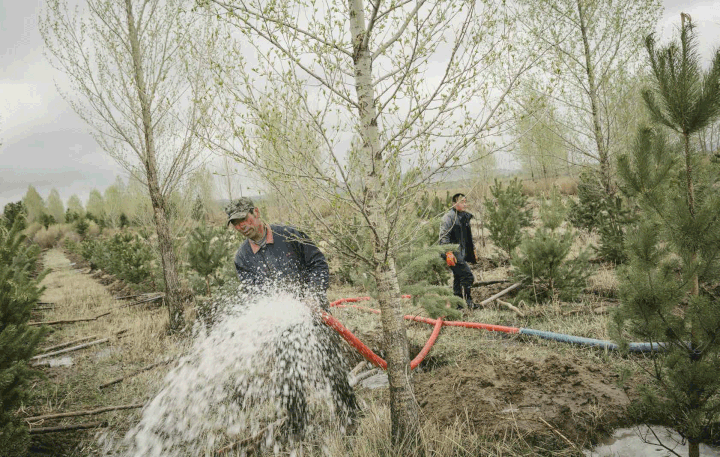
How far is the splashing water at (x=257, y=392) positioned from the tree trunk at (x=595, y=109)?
716cm

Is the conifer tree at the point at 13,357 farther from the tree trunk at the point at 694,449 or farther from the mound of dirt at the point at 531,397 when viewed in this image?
the tree trunk at the point at 694,449

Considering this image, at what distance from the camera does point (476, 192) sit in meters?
15.4

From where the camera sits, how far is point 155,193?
6898 mm

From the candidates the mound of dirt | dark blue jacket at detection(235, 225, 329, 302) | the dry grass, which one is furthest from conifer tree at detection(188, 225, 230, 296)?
the mound of dirt

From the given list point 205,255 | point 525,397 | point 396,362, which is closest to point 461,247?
point 525,397

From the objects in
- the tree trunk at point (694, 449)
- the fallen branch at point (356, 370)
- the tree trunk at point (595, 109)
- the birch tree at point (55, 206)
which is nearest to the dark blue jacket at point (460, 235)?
the fallen branch at point (356, 370)

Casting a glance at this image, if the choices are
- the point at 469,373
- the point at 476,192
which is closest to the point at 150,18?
the point at 469,373

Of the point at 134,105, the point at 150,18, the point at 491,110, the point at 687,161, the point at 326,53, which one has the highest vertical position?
the point at 150,18

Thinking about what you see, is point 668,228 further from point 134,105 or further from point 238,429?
point 134,105

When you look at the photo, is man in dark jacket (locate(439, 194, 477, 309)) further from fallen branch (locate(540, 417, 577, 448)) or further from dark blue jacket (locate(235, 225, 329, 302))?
fallen branch (locate(540, 417, 577, 448))

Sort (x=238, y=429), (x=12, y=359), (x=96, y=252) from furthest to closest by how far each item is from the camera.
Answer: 1. (x=96, y=252)
2. (x=238, y=429)
3. (x=12, y=359)

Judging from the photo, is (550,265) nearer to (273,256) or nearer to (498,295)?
(498,295)

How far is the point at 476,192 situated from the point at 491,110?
13511 millimetres

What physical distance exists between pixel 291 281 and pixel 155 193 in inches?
162
